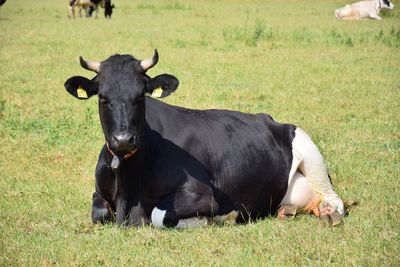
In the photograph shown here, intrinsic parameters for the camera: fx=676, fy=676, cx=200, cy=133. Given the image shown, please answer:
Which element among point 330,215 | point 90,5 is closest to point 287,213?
point 330,215

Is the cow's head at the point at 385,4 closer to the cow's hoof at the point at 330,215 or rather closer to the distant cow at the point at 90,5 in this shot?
the distant cow at the point at 90,5

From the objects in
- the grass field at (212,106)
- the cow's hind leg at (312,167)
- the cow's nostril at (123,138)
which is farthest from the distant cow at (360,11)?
the cow's nostril at (123,138)

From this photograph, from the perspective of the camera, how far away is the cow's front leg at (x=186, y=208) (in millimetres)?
5568

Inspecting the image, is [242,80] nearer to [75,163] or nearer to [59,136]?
[59,136]

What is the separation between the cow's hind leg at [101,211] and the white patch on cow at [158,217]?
43 centimetres

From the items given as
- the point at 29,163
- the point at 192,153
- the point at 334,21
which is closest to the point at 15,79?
the point at 29,163

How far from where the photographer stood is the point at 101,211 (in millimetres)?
5754

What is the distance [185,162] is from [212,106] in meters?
5.38

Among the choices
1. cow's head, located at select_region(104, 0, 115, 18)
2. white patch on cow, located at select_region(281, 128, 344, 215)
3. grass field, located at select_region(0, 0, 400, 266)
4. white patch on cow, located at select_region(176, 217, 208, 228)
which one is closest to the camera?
grass field, located at select_region(0, 0, 400, 266)

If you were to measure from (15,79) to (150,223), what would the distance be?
9.00 m

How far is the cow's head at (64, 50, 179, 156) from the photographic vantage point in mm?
5246

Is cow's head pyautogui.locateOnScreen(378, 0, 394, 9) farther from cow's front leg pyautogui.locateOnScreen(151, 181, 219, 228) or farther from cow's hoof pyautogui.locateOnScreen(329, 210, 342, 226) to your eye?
cow's front leg pyautogui.locateOnScreen(151, 181, 219, 228)

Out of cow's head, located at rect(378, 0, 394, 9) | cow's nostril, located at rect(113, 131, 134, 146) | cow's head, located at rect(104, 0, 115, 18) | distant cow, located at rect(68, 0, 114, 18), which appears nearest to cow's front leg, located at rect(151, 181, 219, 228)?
cow's nostril, located at rect(113, 131, 134, 146)

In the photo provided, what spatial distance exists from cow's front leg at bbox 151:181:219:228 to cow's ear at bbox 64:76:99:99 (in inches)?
43.3
